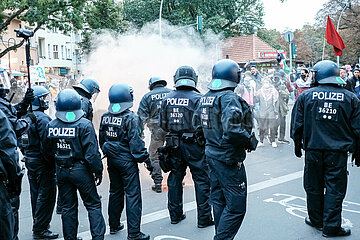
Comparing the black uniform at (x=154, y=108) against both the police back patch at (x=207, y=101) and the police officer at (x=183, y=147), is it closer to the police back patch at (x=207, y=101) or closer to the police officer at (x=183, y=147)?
the police officer at (x=183, y=147)

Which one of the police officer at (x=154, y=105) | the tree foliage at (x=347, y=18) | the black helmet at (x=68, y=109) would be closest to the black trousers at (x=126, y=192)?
the black helmet at (x=68, y=109)

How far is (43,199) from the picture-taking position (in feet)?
16.5

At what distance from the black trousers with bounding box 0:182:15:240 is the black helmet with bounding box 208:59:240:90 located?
2.22m

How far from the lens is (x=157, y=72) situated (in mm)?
12484

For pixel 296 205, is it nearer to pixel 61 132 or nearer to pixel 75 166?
pixel 75 166

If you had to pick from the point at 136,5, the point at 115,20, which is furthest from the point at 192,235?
the point at 136,5

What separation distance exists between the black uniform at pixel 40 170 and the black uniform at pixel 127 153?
2.48 feet

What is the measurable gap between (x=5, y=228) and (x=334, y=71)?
3.78m

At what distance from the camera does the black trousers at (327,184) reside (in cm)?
473

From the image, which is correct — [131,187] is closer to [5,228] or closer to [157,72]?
[5,228]

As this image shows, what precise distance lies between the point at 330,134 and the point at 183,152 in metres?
1.79

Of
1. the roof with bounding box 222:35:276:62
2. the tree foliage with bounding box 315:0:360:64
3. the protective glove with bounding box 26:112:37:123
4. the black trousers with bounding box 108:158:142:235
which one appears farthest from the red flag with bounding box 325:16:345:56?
the tree foliage with bounding box 315:0:360:64

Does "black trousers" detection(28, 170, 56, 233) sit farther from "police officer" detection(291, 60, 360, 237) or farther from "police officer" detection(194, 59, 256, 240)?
"police officer" detection(291, 60, 360, 237)

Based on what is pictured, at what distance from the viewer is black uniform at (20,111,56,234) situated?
16.6 feet
